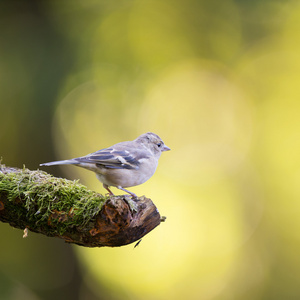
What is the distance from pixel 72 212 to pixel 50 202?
0.21 meters

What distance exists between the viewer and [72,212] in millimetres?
2973

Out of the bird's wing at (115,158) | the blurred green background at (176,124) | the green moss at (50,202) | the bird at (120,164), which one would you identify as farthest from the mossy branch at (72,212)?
the blurred green background at (176,124)

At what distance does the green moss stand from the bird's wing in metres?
0.65

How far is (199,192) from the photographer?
30.2 ft

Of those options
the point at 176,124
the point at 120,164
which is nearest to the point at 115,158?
the point at 120,164

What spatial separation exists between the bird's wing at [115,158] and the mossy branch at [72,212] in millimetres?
626

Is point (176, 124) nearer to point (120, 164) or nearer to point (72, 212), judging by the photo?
point (120, 164)

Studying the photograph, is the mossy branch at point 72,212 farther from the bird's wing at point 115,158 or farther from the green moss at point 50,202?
the bird's wing at point 115,158

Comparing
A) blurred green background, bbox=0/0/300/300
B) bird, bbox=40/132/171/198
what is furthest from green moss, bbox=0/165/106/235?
blurred green background, bbox=0/0/300/300

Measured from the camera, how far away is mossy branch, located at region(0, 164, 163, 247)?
9.32 feet

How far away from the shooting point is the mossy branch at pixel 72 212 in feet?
9.32

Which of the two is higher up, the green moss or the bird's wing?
the bird's wing

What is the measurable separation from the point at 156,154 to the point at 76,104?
13.7 feet

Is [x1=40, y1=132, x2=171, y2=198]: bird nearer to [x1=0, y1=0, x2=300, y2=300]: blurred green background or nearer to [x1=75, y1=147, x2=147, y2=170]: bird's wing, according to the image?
[x1=75, y1=147, x2=147, y2=170]: bird's wing
